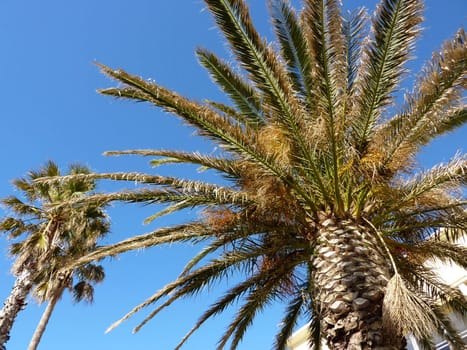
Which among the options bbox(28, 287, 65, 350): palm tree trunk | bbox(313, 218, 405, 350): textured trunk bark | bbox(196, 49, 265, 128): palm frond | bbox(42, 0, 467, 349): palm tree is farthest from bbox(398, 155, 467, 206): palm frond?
bbox(28, 287, 65, 350): palm tree trunk

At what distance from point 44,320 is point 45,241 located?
2.48 metres

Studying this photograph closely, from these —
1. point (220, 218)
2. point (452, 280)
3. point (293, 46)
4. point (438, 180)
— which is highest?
point (293, 46)

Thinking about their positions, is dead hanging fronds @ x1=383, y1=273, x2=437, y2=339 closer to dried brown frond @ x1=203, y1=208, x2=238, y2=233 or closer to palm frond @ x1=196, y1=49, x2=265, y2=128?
dried brown frond @ x1=203, y1=208, x2=238, y2=233

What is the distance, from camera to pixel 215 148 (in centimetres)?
618

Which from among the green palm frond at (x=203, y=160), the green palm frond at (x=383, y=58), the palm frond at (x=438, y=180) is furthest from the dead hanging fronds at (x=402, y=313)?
the green palm frond at (x=203, y=160)

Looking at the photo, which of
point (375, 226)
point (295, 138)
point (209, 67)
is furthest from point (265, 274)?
point (209, 67)

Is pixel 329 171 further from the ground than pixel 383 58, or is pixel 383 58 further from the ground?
pixel 383 58

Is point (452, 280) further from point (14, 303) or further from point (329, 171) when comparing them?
point (14, 303)

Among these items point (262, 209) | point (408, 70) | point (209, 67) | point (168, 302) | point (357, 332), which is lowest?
point (357, 332)

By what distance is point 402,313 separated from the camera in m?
4.16

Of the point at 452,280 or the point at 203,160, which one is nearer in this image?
the point at 203,160

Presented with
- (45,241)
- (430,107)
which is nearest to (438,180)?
(430,107)

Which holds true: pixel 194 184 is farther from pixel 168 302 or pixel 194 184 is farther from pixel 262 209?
pixel 168 302

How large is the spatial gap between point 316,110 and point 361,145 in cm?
95
